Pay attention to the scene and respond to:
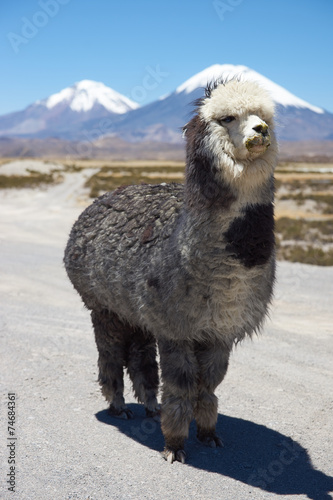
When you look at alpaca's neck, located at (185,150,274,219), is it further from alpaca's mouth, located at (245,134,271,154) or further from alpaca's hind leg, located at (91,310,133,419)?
alpaca's hind leg, located at (91,310,133,419)

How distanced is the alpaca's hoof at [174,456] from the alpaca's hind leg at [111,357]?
942mm

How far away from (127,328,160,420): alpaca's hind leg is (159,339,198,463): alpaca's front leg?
85 centimetres

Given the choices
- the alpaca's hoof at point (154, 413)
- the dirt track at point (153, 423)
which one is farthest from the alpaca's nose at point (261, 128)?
the alpaca's hoof at point (154, 413)

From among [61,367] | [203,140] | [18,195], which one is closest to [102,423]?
[61,367]

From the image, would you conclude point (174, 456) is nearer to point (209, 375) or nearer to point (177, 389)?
point (177, 389)

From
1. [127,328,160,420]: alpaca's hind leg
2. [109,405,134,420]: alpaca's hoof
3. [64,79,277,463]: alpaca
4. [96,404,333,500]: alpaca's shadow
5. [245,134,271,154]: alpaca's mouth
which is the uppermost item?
[245,134,271,154]: alpaca's mouth

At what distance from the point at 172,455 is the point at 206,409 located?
423 millimetres

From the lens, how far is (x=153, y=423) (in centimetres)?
493

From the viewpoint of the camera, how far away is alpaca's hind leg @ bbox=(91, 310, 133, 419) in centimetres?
491

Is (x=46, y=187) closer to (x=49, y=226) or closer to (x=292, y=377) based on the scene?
(x=49, y=226)

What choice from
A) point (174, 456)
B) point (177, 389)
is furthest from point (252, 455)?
point (177, 389)

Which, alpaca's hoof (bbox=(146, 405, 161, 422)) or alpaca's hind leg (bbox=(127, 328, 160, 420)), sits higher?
alpaca's hind leg (bbox=(127, 328, 160, 420))

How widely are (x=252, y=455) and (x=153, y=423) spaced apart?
3.17 feet

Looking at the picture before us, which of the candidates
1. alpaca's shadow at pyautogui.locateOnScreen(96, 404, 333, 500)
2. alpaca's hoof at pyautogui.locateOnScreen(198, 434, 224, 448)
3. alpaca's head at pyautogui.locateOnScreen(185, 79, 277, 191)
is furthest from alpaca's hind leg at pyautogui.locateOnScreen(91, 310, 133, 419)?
alpaca's head at pyautogui.locateOnScreen(185, 79, 277, 191)
